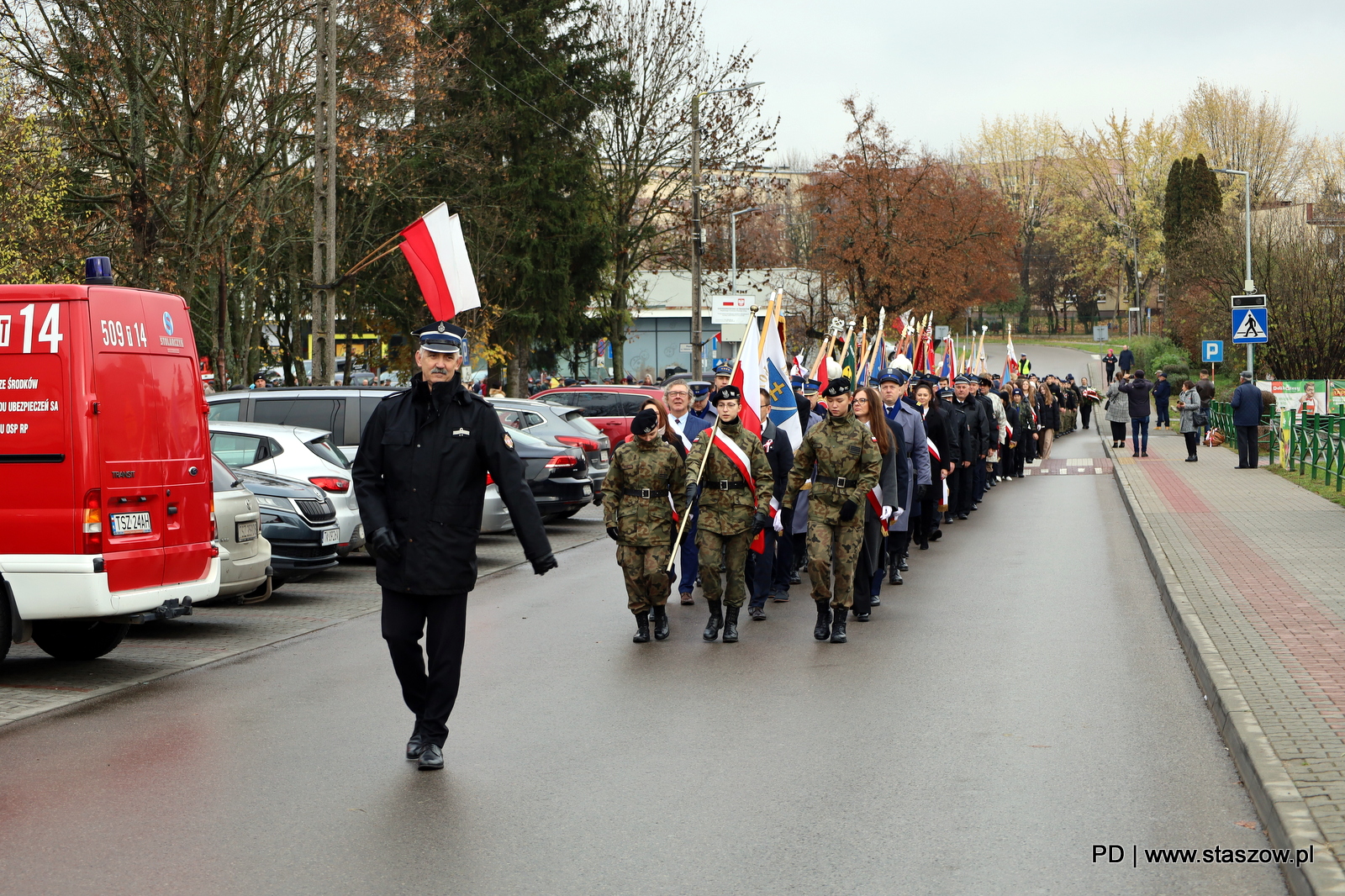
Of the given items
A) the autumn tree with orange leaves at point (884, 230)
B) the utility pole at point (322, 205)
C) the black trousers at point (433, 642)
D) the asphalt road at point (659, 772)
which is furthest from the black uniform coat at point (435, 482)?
the autumn tree with orange leaves at point (884, 230)

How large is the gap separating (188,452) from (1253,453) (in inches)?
923

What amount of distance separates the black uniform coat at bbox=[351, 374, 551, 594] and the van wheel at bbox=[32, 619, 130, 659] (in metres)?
3.79

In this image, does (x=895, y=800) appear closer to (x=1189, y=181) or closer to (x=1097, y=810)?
(x=1097, y=810)

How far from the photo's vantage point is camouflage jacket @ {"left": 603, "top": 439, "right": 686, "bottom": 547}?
32.3 feet

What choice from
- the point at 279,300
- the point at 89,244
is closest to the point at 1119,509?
the point at 89,244

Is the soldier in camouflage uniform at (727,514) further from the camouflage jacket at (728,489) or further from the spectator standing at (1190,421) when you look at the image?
the spectator standing at (1190,421)

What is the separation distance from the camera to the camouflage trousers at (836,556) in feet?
32.2

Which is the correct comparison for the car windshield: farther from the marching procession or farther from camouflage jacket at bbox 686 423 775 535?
camouflage jacket at bbox 686 423 775 535

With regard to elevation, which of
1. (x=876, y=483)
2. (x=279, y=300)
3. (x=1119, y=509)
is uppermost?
(x=279, y=300)

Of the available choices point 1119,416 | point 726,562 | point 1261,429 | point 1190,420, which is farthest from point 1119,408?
point 726,562

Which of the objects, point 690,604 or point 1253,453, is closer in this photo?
point 690,604

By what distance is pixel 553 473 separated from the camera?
18.6m

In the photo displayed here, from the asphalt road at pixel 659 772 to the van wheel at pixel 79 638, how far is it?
2.48 ft

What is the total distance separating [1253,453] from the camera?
90.8 feet
